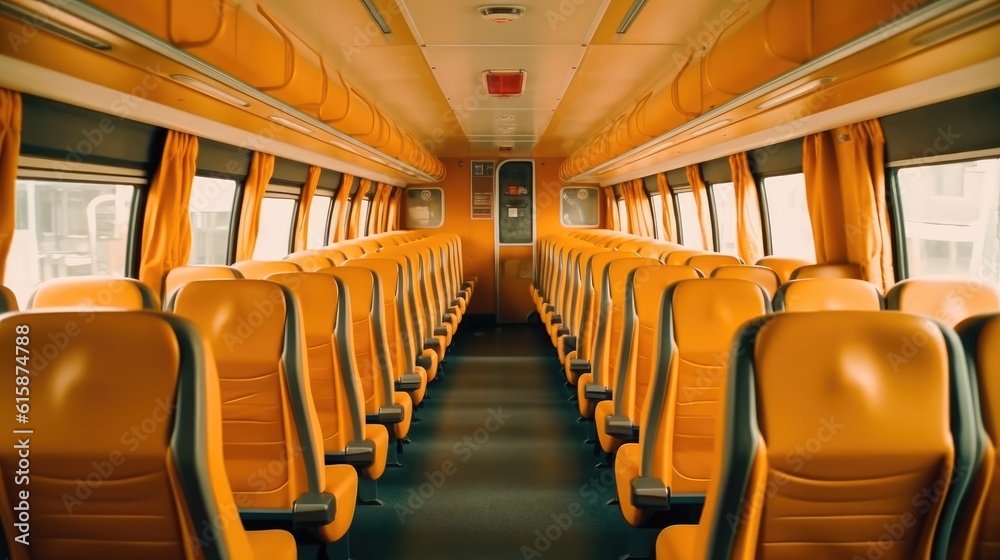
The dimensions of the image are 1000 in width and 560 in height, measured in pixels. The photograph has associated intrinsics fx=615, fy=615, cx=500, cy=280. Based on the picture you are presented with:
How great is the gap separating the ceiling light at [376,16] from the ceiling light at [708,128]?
2.48m

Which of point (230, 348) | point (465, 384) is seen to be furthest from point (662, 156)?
point (230, 348)

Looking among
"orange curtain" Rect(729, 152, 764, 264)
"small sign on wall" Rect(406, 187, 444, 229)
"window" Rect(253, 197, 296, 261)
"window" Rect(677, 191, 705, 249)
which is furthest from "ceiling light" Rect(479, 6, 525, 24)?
"small sign on wall" Rect(406, 187, 444, 229)

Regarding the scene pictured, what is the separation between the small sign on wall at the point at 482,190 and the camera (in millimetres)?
13180

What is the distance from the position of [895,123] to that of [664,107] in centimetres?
167

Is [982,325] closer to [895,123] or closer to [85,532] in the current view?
[85,532]

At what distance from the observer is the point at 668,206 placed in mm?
10375

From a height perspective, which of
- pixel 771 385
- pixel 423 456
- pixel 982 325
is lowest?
pixel 423 456

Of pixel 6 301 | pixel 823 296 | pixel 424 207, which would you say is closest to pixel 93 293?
pixel 6 301

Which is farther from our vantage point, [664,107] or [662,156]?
[662,156]

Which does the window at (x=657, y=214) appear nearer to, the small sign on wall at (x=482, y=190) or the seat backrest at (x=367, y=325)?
the small sign on wall at (x=482, y=190)

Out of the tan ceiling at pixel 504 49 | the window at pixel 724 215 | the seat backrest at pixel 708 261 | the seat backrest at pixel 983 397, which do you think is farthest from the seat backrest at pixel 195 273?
the window at pixel 724 215

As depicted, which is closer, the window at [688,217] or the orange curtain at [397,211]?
the window at [688,217]

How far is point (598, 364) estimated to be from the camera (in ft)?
14.7

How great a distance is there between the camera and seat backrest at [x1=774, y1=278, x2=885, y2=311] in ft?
10.2
